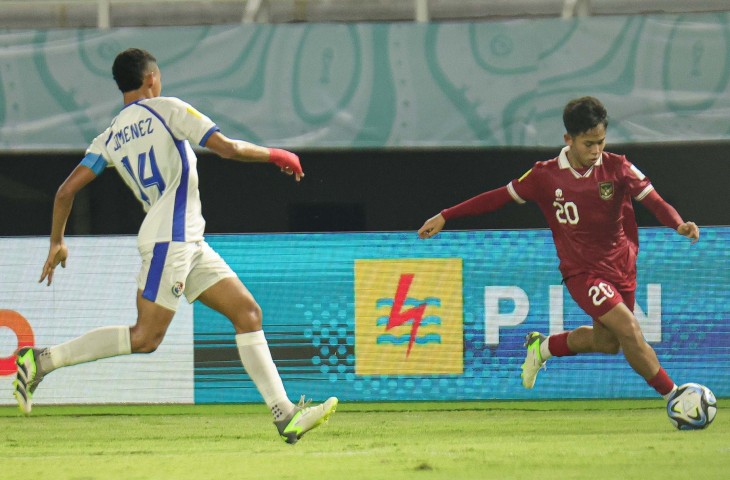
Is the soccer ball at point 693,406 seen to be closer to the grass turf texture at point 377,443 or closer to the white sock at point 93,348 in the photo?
the grass turf texture at point 377,443

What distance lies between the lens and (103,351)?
5715 millimetres

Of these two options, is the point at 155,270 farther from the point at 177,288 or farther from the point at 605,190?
the point at 605,190

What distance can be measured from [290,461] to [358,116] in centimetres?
582

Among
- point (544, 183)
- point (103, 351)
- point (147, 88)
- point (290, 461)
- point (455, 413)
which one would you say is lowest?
point (455, 413)

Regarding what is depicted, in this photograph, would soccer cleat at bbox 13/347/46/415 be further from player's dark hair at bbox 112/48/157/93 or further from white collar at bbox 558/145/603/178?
white collar at bbox 558/145/603/178

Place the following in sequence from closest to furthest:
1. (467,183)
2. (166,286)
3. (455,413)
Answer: (166,286) < (455,413) < (467,183)

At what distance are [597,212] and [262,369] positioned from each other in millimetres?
2103

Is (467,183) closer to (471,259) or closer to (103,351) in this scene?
(471,259)

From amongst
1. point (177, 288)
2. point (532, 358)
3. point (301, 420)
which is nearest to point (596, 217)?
point (532, 358)

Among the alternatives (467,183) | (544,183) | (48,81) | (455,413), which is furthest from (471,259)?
(48,81)

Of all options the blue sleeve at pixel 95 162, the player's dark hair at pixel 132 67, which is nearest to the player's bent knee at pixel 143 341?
the blue sleeve at pixel 95 162

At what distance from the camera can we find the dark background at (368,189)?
Result: 40.2ft

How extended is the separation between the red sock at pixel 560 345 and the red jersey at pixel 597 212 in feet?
2.32

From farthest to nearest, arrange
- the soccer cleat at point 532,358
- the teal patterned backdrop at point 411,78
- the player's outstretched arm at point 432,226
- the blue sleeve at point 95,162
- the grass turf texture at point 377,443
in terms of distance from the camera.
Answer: the teal patterned backdrop at point 411,78
the soccer cleat at point 532,358
the player's outstretched arm at point 432,226
the blue sleeve at point 95,162
the grass turf texture at point 377,443
